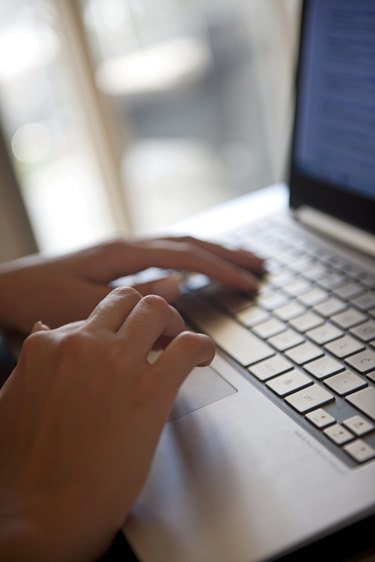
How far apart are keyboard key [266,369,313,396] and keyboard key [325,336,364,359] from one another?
4cm

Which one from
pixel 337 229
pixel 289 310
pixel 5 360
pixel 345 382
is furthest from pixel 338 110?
pixel 5 360

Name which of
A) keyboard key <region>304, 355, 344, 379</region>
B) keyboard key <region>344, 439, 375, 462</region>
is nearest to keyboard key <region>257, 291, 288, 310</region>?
keyboard key <region>304, 355, 344, 379</region>

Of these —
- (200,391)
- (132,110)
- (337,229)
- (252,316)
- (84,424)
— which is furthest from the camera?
(132,110)

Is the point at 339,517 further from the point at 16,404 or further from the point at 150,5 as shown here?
the point at 150,5

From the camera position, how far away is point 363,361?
50cm

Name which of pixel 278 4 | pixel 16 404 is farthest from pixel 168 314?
pixel 278 4

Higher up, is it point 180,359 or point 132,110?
point 180,359

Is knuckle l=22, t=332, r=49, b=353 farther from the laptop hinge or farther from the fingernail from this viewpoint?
the laptop hinge

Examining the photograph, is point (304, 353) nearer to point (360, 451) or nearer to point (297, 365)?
point (297, 365)

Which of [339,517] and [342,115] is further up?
[342,115]

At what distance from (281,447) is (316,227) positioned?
0.40m

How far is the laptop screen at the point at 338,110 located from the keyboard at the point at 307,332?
64 millimetres

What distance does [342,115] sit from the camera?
68 centimetres

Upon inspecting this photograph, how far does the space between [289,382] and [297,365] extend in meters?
0.03
